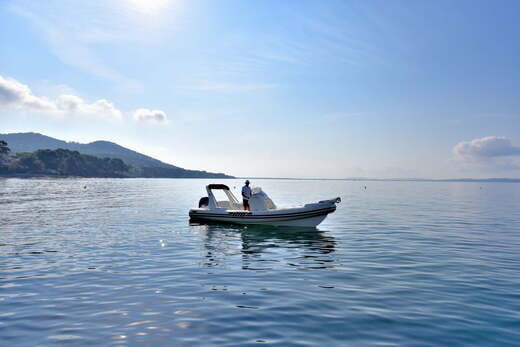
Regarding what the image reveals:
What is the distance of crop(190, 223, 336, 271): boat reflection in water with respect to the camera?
13.8 metres

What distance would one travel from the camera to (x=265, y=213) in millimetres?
22672

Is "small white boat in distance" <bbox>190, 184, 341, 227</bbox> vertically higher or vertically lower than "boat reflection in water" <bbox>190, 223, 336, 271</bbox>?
higher

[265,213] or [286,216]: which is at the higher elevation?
[265,213]

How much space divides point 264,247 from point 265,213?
5.60 m

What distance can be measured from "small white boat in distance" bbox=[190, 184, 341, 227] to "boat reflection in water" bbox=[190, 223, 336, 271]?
0.55 meters

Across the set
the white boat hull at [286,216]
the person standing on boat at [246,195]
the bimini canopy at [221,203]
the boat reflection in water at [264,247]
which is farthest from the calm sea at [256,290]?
the bimini canopy at [221,203]

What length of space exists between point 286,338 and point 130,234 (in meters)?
16.3

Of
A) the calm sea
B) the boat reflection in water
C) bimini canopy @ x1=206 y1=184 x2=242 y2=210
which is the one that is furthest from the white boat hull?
the calm sea

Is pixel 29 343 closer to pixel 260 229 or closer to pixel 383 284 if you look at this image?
pixel 383 284

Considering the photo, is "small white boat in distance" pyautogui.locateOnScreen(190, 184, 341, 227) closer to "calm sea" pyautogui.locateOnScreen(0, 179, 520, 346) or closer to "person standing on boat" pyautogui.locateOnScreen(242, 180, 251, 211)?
"person standing on boat" pyautogui.locateOnScreen(242, 180, 251, 211)

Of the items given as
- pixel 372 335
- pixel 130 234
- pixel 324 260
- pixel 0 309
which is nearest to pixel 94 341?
pixel 0 309

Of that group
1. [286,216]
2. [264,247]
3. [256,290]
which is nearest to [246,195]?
[286,216]

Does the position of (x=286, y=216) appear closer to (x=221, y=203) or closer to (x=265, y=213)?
(x=265, y=213)

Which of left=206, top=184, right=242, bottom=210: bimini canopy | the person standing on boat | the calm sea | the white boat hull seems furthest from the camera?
left=206, top=184, right=242, bottom=210: bimini canopy
